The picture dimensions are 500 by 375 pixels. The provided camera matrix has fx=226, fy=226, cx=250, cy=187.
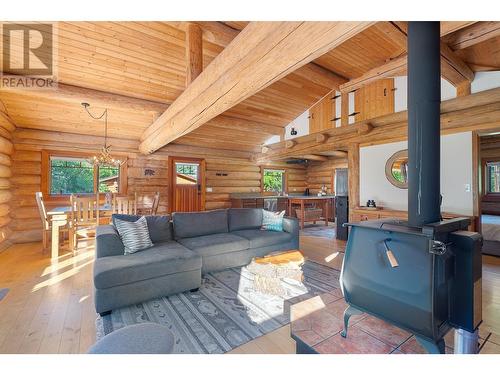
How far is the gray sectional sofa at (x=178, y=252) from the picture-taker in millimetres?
2256

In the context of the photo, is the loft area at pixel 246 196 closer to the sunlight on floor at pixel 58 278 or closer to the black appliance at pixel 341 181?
the sunlight on floor at pixel 58 278

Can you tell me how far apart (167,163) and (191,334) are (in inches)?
216

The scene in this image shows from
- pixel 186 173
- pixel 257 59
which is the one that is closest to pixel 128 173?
pixel 186 173

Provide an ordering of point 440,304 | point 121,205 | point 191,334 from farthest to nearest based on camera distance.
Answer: point 121,205
point 191,334
point 440,304

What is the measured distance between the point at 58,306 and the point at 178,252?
128 centimetres

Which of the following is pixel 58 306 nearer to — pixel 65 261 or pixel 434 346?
pixel 65 261

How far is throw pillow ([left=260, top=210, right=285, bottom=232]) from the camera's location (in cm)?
407

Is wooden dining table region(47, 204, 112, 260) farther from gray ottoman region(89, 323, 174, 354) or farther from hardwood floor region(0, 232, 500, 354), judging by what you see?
gray ottoman region(89, 323, 174, 354)

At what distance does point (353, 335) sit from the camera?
1600 mm

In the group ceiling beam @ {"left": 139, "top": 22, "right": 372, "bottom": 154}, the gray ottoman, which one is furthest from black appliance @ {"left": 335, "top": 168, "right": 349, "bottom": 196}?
the gray ottoman
